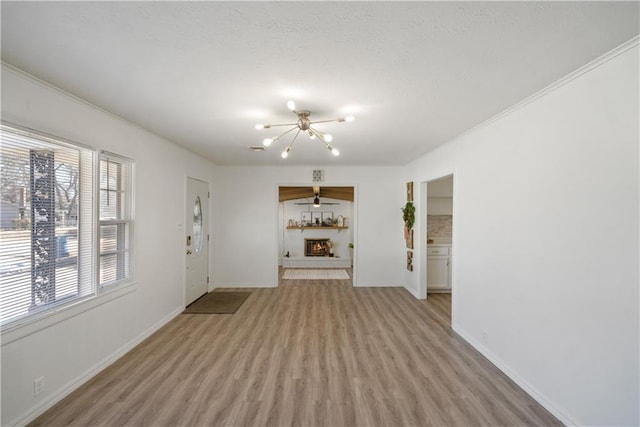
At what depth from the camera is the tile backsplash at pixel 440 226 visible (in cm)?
557

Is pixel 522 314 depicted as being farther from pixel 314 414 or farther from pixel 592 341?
pixel 314 414

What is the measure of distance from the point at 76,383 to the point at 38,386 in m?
0.35

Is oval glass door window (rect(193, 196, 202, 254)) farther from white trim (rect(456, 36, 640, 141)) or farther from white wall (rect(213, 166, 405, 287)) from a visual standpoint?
white trim (rect(456, 36, 640, 141))

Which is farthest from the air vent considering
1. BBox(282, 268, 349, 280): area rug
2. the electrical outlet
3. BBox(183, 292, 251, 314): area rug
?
the electrical outlet

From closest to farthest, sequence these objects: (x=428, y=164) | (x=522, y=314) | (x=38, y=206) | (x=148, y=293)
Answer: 1. (x=38, y=206)
2. (x=522, y=314)
3. (x=148, y=293)
4. (x=428, y=164)

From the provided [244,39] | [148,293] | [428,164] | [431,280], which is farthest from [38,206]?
[431,280]

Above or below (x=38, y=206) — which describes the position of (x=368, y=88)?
above

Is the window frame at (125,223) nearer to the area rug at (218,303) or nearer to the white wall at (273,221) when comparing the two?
the area rug at (218,303)

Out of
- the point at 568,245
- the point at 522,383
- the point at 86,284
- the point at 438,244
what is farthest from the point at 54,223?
the point at 438,244

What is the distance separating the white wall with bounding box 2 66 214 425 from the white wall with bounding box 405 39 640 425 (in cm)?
380

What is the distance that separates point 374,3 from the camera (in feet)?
4.13

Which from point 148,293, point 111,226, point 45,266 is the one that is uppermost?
point 111,226

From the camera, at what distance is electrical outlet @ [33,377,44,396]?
1.96 metres

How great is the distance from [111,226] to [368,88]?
281 cm
